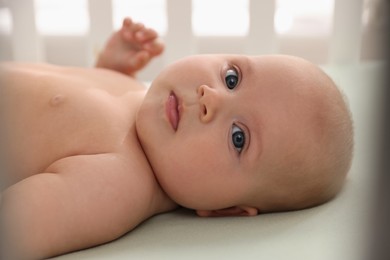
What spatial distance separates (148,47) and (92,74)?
0.15m

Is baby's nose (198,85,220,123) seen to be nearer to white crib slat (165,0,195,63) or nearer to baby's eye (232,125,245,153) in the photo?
baby's eye (232,125,245,153)

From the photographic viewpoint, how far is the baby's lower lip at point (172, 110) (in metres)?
0.80

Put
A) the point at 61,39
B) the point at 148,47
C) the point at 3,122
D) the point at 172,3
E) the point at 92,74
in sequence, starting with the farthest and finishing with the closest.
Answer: the point at 61,39 < the point at 172,3 < the point at 148,47 < the point at 92,74 < the point at 3,122

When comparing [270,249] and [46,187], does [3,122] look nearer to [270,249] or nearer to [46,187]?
[46,187]

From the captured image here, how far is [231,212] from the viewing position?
83cm

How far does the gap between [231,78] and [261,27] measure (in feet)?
1.41

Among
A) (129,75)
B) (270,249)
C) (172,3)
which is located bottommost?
(270,249)

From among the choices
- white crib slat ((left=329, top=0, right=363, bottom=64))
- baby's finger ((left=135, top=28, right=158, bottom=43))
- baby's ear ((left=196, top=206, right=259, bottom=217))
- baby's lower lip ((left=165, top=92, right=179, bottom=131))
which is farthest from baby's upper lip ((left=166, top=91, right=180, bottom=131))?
white crib slat ((left=329, top=0, right=363, bottom=64))

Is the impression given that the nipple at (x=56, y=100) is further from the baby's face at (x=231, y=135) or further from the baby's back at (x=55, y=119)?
the baby's face at (x=231, y=135)

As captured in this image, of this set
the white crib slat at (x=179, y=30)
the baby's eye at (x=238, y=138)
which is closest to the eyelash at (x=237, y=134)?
the baby's eye at (x=238, y=138)

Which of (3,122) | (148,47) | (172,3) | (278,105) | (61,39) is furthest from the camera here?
(61,39)

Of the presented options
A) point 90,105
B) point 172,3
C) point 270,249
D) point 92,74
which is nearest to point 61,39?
point 172,3

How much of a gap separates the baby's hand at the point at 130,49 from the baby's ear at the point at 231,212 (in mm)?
382

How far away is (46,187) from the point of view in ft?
2.31
